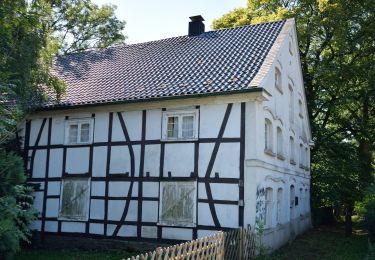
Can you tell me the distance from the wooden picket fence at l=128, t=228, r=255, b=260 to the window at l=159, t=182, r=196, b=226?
2.27 m

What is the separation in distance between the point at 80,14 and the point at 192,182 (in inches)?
886

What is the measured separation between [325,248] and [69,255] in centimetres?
942

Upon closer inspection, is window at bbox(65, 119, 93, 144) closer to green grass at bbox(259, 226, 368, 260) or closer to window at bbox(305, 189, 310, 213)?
green grass at bbox(259, 226, 368, 260)

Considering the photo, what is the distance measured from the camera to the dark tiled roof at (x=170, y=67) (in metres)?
14.7

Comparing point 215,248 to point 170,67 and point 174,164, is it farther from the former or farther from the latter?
A: point 170,67

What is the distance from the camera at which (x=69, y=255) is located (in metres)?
14.1

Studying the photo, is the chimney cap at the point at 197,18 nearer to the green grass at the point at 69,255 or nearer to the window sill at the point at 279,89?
the window sill at the point at 279,89

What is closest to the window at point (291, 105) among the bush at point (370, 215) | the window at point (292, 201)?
the window at point (292, 201)

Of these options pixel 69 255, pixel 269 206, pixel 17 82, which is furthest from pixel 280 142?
pixel 17 82

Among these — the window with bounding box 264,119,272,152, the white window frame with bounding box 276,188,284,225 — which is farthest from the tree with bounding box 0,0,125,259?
the white window frame with bounding box 276,188,284,225

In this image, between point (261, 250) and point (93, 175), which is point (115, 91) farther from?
point (261, 250)

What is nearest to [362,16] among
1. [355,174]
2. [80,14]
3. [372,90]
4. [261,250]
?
[372,90]

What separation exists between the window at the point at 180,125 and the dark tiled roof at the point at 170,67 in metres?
0.77

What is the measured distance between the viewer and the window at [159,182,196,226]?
1377cm
